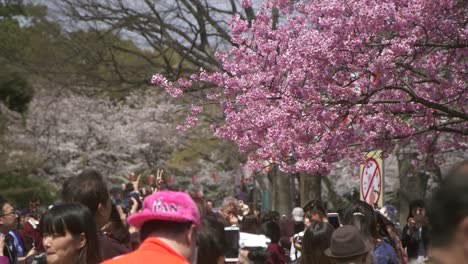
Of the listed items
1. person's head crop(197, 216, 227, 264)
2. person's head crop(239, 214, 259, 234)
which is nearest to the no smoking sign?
person's head crop(239, 214, 259, 234)

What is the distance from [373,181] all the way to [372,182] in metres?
0.02

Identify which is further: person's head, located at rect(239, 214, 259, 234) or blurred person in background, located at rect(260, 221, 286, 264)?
person's head, located at rect(239, 214, 259, 234)

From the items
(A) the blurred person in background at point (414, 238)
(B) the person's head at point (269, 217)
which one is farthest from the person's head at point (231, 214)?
(A) the blurred person in background at point (414, 238)

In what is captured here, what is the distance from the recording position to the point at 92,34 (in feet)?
71.4

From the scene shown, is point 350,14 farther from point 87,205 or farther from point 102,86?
point 102,86

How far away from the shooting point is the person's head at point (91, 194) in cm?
511

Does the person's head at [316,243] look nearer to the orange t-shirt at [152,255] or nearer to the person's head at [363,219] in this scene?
the person's head at [363,219]

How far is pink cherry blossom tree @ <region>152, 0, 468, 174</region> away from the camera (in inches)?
391

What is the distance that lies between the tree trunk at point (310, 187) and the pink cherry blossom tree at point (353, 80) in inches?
354

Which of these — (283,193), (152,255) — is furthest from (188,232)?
(283,193)

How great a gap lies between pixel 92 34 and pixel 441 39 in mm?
13048

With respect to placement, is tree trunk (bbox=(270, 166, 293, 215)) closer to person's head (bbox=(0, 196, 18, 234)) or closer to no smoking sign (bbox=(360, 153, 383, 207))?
no smoking sign (bbox=(360, 153, 383, 207))

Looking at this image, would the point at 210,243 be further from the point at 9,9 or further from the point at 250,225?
the point at 9,9

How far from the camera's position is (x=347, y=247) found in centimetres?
548
